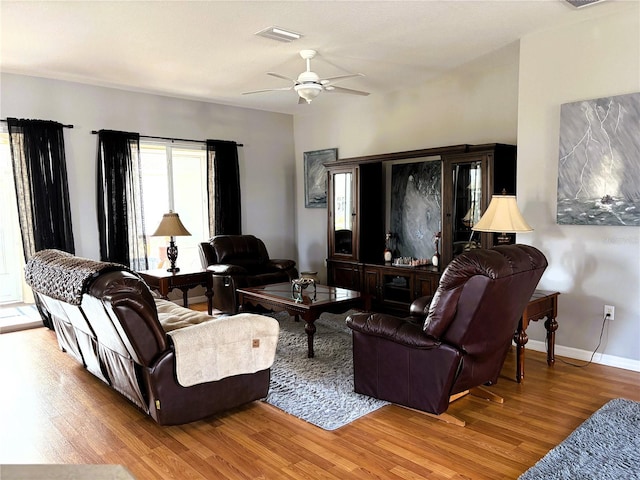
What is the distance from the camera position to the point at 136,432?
2.89 metres

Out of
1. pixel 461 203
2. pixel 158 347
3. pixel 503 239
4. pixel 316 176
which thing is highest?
pixel 316 176

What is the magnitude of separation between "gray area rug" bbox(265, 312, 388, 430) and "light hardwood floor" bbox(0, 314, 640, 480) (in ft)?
0.35

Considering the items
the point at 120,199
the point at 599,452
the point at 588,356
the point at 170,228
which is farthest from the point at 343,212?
the point at 599,452

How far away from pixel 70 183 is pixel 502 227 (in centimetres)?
455

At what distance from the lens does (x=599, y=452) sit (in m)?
2.51

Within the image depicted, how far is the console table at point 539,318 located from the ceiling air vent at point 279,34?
278 cm

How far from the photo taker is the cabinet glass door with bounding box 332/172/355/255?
617 centimetres

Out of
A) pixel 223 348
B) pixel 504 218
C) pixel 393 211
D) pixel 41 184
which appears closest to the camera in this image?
pixel 223 348

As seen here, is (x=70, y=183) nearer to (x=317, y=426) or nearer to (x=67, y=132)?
(x=67, y=132)

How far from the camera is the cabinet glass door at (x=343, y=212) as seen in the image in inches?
243

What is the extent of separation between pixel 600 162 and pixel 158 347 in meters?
3.46

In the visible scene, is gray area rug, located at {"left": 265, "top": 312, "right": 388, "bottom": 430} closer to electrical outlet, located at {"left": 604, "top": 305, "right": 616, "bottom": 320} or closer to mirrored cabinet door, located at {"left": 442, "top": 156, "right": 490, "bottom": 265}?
mirrored cabinet door, located at {"left": 442, "top": 156, "right": 490, "bottom": 265}

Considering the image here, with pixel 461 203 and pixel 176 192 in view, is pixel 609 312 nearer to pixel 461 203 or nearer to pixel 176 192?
pixel 461 203

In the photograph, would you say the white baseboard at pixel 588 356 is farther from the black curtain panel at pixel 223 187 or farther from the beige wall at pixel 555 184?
the black curtain panel at pixel 223 187
